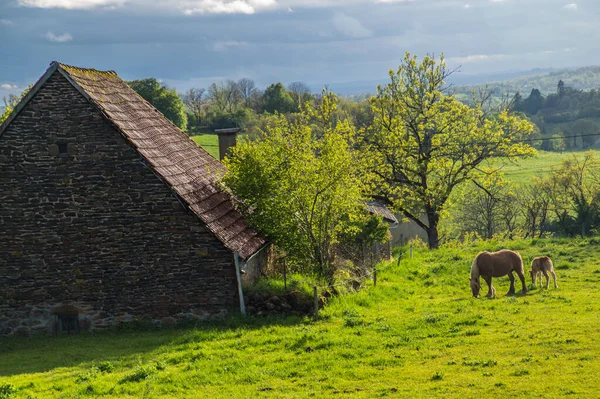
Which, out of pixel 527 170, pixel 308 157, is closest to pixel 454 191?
pixel 308 157

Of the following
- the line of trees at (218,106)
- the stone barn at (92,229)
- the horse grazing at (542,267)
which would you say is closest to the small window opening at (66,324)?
the stone barn at (92,229)

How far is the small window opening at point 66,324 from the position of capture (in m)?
19.0

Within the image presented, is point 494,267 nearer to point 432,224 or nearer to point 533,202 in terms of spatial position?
point 432,224

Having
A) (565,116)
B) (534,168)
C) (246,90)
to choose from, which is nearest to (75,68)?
(534,168)

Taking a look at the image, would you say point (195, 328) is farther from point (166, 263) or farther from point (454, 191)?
point (454, 191)

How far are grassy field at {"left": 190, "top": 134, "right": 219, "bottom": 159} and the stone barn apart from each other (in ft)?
144

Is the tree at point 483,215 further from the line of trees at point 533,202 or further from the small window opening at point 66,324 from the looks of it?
the small window opening at point 66,324

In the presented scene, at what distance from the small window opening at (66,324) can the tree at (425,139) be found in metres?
18.5

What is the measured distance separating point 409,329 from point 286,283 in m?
5.12

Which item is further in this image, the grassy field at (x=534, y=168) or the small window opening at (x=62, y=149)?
the grassy field at (x=534, y=168)

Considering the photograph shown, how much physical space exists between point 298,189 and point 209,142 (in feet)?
167

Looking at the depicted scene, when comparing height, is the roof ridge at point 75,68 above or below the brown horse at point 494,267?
above

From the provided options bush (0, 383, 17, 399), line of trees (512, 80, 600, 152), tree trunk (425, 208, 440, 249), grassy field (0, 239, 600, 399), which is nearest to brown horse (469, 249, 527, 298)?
grassy field (0, 239, 600, 399)

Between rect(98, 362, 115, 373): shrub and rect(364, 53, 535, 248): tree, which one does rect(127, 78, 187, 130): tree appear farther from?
rect(98, 362, 115, 373): shrub
